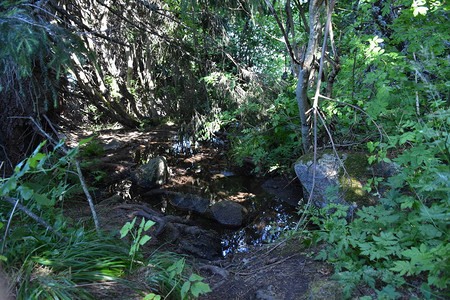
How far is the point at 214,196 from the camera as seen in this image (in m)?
6.16

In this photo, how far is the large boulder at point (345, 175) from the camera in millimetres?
3672

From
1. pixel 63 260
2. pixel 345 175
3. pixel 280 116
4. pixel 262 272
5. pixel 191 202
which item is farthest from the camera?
pixel 191 202

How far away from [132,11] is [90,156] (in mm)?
4092

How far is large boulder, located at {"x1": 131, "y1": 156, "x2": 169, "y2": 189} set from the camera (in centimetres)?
669

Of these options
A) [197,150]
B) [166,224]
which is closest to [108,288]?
[166,224]

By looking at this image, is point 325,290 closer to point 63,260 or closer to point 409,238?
point 409,238

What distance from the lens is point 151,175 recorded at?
671 centimetres

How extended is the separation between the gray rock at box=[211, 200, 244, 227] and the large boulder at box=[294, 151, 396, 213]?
1.34m

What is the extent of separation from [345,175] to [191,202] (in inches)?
122

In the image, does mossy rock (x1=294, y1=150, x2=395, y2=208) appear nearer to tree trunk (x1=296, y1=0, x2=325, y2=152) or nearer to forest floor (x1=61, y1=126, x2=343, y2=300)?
tree trunk (x1=296, y1=0, x2=325, y2=152)

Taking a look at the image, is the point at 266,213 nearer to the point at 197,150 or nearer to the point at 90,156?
the point at 197,150

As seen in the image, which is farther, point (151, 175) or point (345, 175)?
point (151, 175)

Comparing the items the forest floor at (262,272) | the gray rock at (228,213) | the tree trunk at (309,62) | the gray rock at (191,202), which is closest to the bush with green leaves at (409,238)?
the forest floor at (262,272)

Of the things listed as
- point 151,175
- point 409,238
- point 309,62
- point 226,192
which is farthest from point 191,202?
point 409,238
